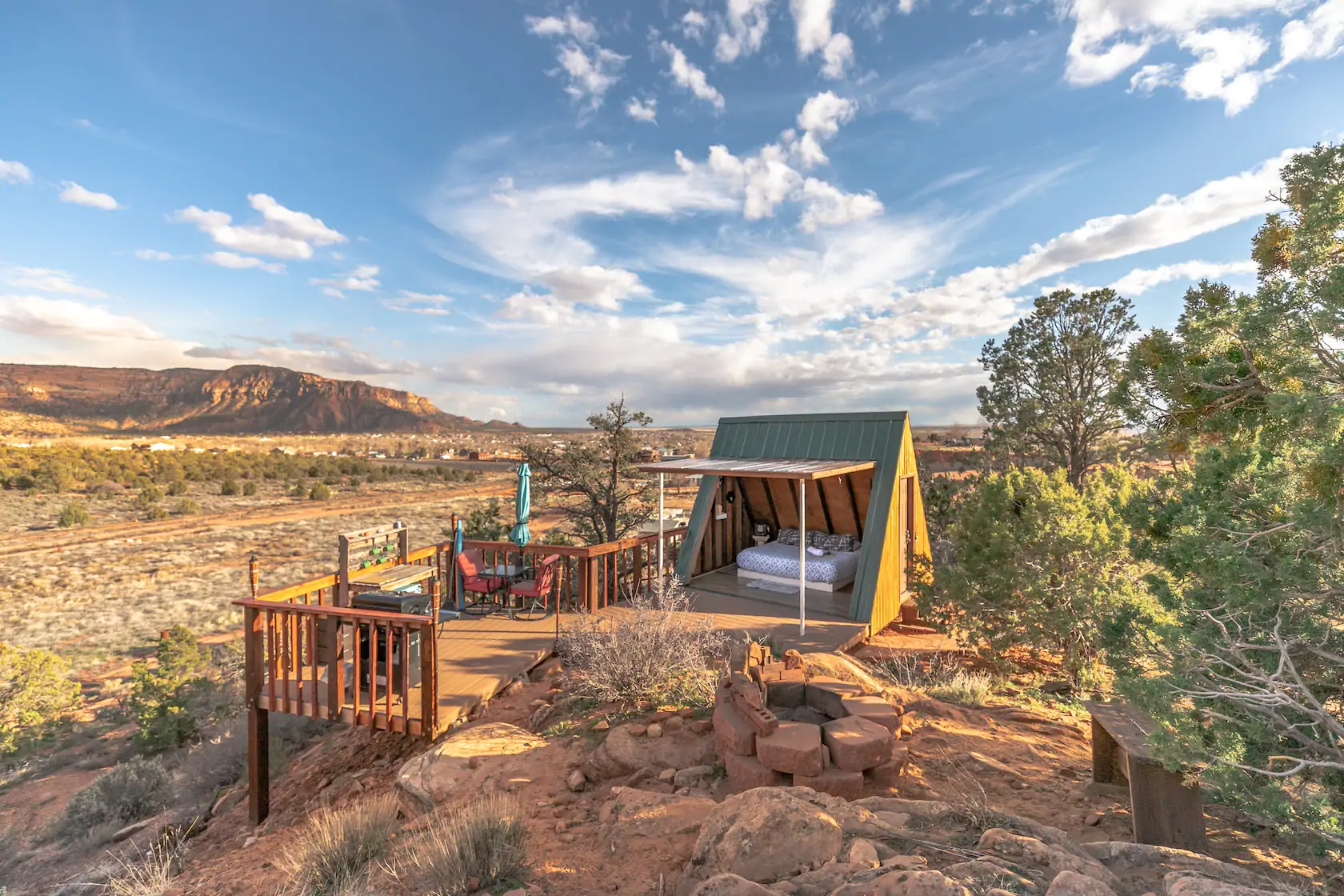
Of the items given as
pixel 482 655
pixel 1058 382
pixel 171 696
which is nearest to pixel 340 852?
pixel 482 655

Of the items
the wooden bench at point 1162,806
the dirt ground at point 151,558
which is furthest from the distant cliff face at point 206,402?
the wooden bench at point 1162,806

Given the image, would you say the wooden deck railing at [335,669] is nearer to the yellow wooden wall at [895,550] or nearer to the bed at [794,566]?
the bed at [794,566]

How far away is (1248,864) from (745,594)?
6.20 m

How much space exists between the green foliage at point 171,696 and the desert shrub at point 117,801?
1438 mm

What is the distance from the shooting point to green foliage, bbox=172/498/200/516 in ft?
89.9

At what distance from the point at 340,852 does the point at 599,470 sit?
12063 millimetres

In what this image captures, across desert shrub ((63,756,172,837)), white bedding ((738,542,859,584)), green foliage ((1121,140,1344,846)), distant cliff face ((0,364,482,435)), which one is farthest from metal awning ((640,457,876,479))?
distant cliff face ((0,364,482,435))

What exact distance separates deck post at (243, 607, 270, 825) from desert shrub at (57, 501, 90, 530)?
90.6 ft

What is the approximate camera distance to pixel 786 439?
9469 mm

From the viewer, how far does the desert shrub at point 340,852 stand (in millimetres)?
3490

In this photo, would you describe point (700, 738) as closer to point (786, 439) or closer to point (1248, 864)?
point (1248, 864)

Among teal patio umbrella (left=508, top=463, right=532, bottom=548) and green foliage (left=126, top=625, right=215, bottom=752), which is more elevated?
teal patio umbrella (left=508, top=463, right=532, bottom=548)

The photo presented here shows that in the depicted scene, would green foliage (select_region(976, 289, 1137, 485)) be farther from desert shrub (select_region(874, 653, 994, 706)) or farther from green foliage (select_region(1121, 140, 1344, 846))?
green foliage (select_region(1121, 140, 1344, 846))

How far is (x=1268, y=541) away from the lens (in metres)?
3.41
